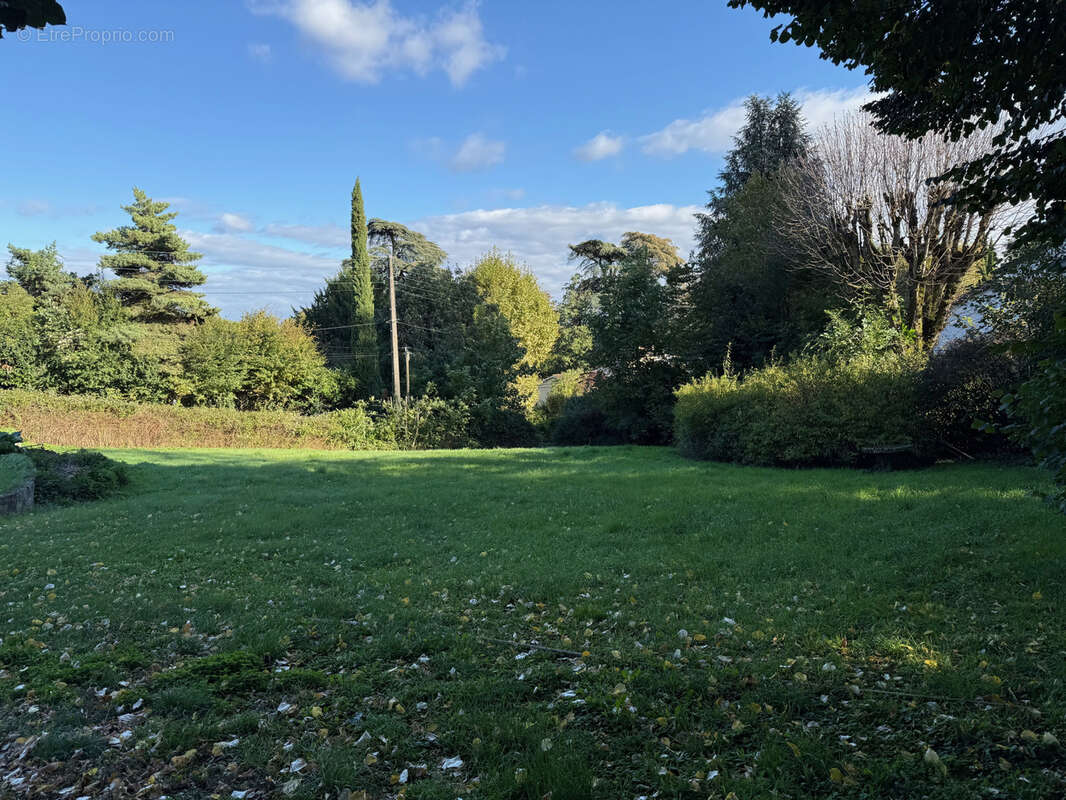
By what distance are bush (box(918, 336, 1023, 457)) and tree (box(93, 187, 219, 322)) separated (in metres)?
32.2

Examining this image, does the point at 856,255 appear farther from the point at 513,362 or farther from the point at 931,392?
the point at 513,362

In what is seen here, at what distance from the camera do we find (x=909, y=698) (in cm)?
340

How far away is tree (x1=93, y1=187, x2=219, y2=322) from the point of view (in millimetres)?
30859

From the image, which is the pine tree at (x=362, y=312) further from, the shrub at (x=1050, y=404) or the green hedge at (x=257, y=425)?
the shrub at (x=1050, y=404)

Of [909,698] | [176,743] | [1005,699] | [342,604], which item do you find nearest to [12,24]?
[176,743]

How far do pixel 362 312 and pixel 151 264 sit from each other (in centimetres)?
1046

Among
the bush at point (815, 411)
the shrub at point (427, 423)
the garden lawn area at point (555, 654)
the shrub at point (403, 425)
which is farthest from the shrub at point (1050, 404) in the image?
the shrub at point (427, 423)

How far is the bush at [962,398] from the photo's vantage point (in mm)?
11703

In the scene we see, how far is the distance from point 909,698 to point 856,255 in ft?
51.6

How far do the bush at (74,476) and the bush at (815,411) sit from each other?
43.6 feet

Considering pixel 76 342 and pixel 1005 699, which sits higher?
pixel 76 342

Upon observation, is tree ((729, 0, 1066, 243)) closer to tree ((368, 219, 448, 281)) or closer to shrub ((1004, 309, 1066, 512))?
shrub ((1004, 309, 1066, 512))

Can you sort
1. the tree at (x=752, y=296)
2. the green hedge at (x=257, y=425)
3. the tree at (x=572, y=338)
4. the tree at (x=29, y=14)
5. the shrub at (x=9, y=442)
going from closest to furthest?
the tree at (x=29, y=14)
the shrub at (x=9, y=442)
the tree at (x=752, y=296)
the green hedge at (x=257, y=425)
the tree at (x=572, y=338)

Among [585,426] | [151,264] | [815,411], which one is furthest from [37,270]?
[815,411]
